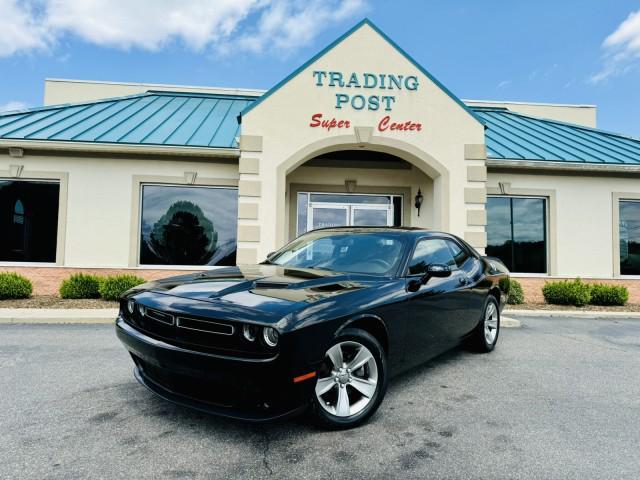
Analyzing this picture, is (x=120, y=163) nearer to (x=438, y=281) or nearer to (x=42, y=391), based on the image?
(x=42, y=391)

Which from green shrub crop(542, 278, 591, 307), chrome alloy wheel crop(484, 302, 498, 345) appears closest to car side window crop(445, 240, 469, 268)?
chrome alloy wheel crop(484, 302, 498, 345)

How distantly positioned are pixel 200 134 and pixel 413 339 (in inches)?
352

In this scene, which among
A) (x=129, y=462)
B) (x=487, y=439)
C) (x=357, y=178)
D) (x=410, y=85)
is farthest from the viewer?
(x=357, y=178)

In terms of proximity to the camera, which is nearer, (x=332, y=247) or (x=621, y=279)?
(x=332, y=247)

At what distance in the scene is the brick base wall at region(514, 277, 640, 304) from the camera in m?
10.6

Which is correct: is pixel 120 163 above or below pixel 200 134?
below

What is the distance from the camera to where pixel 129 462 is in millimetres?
2420

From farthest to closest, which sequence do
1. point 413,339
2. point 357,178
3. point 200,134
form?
point 357,178 → point 200,134 → point 413,339

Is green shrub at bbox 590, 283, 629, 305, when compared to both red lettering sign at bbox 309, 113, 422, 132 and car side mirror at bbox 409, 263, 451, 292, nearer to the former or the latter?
red lettering sign at bbox 309, 113, 422, 132

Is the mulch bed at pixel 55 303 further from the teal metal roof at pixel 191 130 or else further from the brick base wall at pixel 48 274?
the teal metal roof at pixel 191 130

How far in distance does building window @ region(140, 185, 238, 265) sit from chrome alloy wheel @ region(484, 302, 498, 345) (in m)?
6.99

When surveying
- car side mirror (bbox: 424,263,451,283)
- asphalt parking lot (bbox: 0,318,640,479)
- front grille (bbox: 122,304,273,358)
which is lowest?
asphalt parking lot (bbox: 0,318,640,479)

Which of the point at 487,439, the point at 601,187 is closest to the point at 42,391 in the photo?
the point at 487,439

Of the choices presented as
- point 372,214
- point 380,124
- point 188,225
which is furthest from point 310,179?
point 188,225
